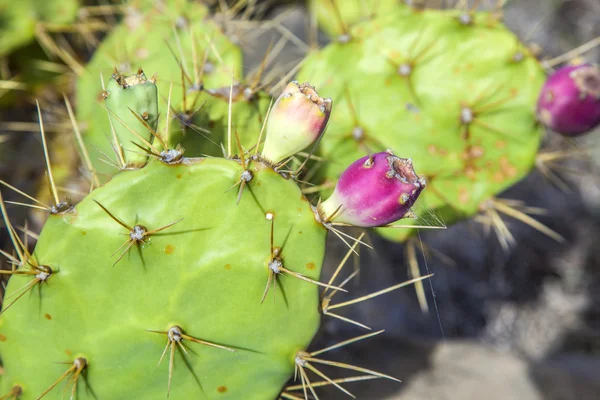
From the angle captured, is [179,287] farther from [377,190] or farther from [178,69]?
[178,69]

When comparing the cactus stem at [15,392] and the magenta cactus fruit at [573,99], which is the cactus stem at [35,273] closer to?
the cactus stem at [15,392]

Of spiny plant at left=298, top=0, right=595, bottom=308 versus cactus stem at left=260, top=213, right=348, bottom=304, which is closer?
cactus stem at left=260, top=213, right=348, bottom=304

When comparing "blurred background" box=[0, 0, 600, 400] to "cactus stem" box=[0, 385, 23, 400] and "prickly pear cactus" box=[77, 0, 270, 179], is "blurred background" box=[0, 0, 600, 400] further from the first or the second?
"cactus stem" box=[0, 385, 23, 400]

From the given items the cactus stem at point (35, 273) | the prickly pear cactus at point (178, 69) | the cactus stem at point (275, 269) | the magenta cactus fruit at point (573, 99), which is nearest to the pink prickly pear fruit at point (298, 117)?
the cactus stem at point (275, 269)

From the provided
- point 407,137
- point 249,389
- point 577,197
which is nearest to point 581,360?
point 577,197

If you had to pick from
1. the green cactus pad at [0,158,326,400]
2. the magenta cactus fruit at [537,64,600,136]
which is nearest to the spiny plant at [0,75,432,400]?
the green cactus pad at [0,158,326,400]

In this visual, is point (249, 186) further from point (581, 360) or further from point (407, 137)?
point (581, 360)
